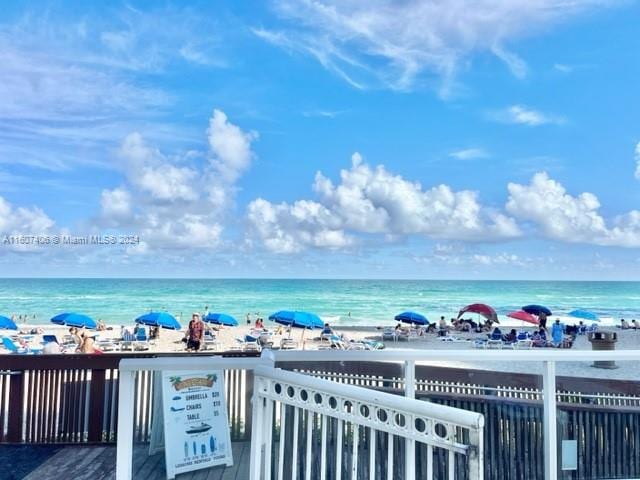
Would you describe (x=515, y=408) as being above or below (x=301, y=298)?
above

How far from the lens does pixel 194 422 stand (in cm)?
296

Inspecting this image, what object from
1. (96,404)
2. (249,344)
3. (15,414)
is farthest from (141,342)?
(96,404)

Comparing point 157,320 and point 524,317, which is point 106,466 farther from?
point 524,317

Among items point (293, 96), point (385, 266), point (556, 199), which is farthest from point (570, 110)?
point (385, 266)

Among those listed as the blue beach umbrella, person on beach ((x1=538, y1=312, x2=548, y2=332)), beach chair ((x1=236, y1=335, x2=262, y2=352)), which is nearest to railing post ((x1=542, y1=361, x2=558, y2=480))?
the blue beach umbrella

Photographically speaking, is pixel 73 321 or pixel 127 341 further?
pixel 127 341

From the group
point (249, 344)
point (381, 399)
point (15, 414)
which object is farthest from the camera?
point (249, 344)

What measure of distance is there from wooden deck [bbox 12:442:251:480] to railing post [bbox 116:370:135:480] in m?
0.16

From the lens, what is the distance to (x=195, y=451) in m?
2.96

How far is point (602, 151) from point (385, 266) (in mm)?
37315

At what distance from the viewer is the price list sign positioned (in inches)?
109

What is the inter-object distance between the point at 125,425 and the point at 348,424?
47.9 inches

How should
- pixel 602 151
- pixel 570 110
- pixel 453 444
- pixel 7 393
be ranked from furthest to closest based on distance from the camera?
pixel 602 151 < pixel 570 110 < pixel 7 393 < pixel 453 444

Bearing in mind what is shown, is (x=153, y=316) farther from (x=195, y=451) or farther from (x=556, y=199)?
(x=556, y=199)
